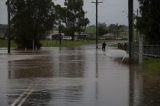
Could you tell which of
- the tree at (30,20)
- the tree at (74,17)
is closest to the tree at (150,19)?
the tree at (30,20)

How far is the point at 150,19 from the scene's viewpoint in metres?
36.5

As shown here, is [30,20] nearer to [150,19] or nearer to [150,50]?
[150,50]

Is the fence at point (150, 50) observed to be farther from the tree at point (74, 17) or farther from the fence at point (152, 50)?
the tree at point (74, 17)

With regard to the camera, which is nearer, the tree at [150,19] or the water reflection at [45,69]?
the water reflection at [45,69]

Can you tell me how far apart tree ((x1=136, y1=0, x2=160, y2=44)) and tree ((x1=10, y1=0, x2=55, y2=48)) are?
4941 centimetres

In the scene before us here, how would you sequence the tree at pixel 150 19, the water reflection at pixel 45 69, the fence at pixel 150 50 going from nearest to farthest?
the water reflection at pixel 45 69
the tree at pixel 150 19
the fence at pixel 150 50

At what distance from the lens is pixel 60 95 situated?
1636 centimetres

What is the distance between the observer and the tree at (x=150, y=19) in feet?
120

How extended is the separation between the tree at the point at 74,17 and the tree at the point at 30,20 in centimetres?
6773

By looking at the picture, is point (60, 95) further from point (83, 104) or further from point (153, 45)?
point (153, 45)

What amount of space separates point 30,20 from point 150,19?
171ft

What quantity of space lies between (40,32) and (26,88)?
69.1 metres

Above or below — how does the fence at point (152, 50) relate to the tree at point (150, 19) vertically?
below

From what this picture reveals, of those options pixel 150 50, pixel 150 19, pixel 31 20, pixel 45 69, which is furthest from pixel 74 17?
pixel 45 69
